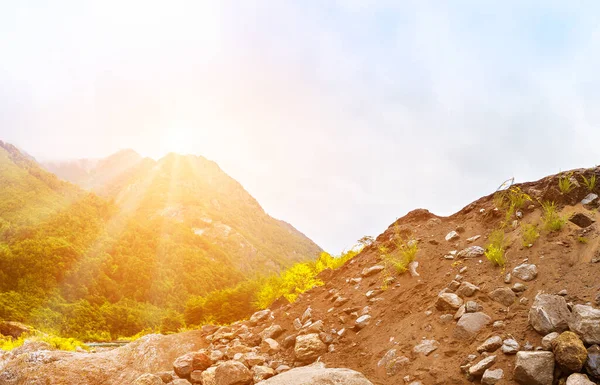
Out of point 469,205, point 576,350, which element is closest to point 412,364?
point 576,350

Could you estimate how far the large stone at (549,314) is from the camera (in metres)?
4.36

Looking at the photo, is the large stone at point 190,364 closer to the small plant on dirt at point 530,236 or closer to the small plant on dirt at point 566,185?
the small plant on dirt at point 530,236

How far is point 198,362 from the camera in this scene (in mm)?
7547

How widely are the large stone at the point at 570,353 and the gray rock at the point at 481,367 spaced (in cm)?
72

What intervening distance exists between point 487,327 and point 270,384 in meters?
3.39

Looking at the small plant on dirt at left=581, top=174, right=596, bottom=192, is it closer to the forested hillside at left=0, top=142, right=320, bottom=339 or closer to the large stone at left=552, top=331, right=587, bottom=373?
the large stone at left=552, top=331, right=587, bottom=373

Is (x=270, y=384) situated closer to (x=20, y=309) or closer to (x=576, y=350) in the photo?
(x=576, y=350)

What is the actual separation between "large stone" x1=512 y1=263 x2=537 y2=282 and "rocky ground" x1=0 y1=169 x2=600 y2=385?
21mm

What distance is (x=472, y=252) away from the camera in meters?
7.21

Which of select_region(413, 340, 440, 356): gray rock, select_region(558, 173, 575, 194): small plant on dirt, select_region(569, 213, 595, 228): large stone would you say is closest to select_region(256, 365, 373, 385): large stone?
select_region(413, 340, 440, 356): gray rock

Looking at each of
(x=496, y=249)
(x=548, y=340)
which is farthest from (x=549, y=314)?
(x=496, y=249)

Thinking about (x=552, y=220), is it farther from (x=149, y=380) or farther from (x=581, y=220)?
(x=149, y=380)

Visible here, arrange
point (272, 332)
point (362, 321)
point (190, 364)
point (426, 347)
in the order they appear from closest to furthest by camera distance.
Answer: point (426, 347)
point (362, 321)
point (190, 364)
point (272, 332)

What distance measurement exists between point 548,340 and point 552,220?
3132 millimetres
